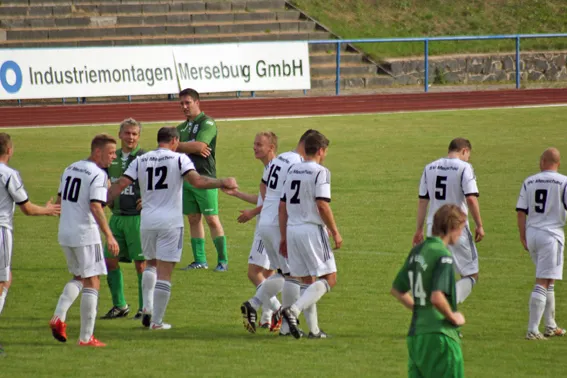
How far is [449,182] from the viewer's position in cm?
1092

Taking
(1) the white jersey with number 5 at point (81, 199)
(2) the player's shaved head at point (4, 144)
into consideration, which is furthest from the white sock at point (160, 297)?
(2) the player's shaved head at point (4, 144)

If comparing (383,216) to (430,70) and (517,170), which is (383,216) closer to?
(517,170)

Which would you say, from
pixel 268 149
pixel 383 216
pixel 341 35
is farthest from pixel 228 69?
pixel 268 149

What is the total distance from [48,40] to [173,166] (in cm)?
2475

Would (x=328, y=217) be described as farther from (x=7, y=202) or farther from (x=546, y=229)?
(x=7, y=202)

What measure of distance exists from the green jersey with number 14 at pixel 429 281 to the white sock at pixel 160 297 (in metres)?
4.08

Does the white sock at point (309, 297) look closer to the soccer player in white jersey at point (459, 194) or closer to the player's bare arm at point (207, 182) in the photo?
the soccer player in white jersey at point (459, 194)

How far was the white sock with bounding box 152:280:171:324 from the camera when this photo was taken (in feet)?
35.3

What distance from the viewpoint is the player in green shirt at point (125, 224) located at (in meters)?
11.8

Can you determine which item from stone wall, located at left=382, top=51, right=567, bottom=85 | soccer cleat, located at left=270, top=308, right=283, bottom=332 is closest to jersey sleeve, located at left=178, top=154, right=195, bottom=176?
soccer cleat, located at left=270, top=308, right=283, bottom=332

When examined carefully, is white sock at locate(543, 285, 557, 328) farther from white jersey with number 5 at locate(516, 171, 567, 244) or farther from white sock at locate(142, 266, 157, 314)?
white sock at locate(142, 266, 157, 314)

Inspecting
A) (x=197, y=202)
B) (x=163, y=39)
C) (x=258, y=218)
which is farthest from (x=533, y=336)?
(x=163, y=39)

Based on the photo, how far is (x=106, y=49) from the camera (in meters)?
31.5

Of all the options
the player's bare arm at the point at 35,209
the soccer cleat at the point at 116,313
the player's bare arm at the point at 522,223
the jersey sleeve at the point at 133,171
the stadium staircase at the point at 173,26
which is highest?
the stadium staircase at the point at 173,26
